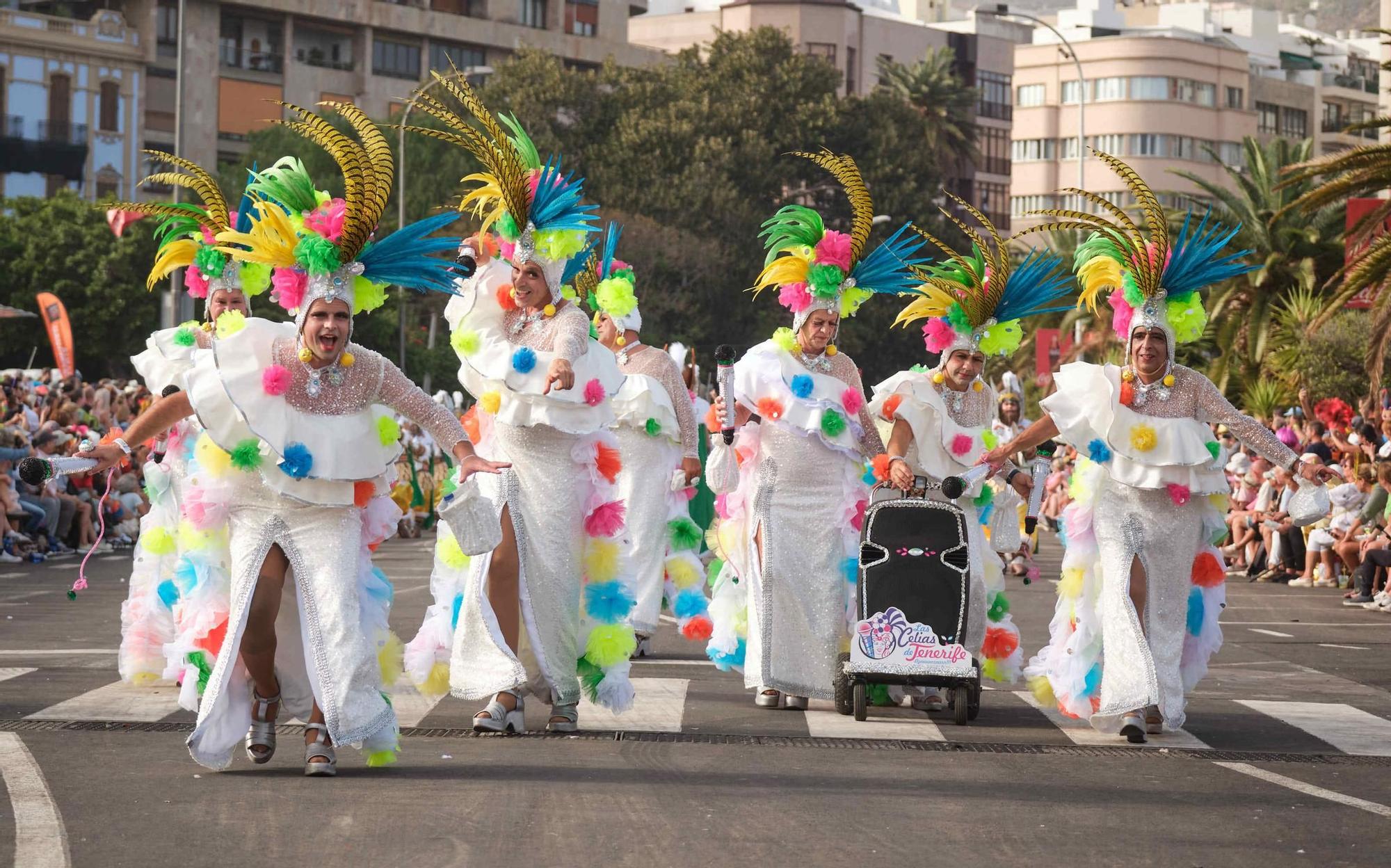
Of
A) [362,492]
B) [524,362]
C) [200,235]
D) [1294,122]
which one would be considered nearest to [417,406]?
[362,492]

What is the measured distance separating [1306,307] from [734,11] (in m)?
74.7

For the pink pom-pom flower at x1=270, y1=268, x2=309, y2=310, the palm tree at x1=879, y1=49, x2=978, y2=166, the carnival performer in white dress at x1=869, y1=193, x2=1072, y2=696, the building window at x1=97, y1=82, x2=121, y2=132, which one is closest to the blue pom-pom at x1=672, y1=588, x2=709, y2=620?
the carnival performer in white dress at x1=869, y1=193, x2=1072, y2=696

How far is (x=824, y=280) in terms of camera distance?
1078 cm

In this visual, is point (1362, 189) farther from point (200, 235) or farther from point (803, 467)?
point (200, 235)

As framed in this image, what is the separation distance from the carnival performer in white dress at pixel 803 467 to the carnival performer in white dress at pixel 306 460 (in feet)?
8.91

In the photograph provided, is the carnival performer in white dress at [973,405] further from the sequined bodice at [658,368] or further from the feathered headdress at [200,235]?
the feathered headdress at [200,235]

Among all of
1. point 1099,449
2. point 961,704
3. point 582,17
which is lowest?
point 961,704

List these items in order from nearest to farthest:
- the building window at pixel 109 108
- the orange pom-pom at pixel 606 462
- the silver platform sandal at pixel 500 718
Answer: the silver platform sandal at pixel 500 718 < the orange pom-pom at pixel 606 462 < the building window at pixel 109 108

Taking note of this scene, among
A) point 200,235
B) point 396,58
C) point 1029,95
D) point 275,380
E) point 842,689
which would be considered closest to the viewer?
point 275,380

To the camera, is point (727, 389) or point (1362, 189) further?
point (1362, 189)

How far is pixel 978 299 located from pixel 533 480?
9.41ft

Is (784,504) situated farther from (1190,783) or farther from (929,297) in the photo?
(1190,783)

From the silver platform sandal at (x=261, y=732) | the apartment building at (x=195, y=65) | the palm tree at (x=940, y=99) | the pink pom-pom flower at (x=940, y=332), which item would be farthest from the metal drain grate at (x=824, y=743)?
the palm tree at (x=940, y=99)

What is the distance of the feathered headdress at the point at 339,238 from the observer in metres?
8.28
